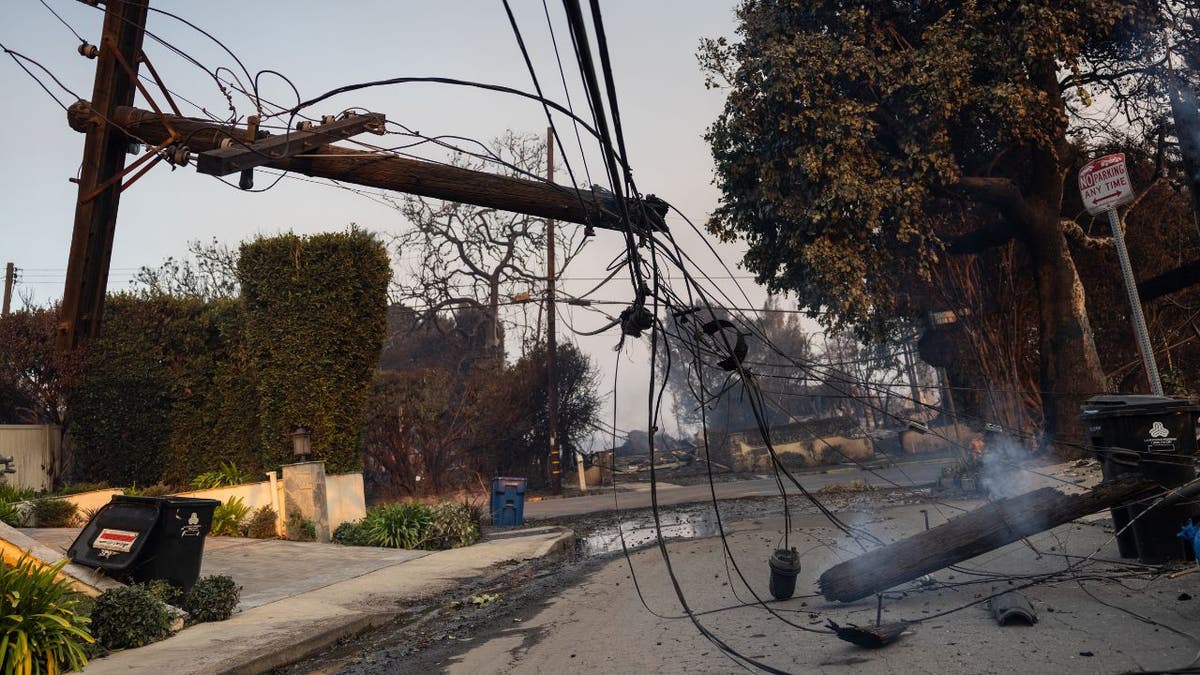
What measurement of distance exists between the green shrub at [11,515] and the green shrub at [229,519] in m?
2.92

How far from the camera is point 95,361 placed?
17359 mm

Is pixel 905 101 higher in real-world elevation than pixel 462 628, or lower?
higher

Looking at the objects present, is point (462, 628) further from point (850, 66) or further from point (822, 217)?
point (850, 66)

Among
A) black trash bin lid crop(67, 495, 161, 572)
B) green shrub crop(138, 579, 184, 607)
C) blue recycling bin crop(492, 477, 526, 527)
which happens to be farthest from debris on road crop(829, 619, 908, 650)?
blue recycling bin crop(492, 477, 526, 527)

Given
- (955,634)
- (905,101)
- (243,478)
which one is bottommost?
(955,634)

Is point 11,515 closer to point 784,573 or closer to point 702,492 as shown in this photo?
point 784,573

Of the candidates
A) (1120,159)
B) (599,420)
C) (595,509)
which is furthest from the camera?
(599,420)

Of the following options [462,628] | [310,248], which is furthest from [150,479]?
[462,628]

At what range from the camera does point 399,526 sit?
1590 centimetres

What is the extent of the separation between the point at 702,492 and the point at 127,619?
65.5 feet

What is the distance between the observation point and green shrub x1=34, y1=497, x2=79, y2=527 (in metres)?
13.7

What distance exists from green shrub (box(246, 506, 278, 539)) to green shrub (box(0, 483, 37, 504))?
3.43m

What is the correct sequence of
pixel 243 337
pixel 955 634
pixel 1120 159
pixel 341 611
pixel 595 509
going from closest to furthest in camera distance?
pixel 955 634 < pixel 341 611 < pixel 1120 159 < pixel 243 337 < pixel 595 509

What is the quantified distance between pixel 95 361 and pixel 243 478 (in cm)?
366
